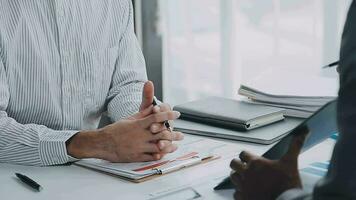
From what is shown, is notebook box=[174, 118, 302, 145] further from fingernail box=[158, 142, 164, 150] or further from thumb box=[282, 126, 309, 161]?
thumb box=[282, 126, 309, 161]

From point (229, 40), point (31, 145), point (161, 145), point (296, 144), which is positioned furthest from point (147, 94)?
point (229, 40)

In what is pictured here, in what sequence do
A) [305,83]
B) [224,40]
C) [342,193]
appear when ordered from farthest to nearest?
[224,40] < [305,83] < [342,193]

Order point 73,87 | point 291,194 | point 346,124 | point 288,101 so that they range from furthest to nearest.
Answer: point 73,87
point 288,101
point 291,194
point 346,124

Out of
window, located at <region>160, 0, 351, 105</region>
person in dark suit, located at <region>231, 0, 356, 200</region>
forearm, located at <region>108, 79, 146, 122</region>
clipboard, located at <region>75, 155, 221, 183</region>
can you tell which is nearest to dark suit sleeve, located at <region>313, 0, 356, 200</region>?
person in dark suit, located at <region>231, 0, 356, 200</region>

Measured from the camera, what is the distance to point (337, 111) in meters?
0.75

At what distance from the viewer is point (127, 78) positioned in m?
1.87

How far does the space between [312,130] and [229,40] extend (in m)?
1.93

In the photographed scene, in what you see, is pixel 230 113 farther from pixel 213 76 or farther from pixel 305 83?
pixel 213 76

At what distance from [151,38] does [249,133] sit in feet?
6.03

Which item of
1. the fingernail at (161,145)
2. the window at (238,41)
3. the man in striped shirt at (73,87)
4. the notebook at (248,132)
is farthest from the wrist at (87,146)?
the window at (238,41)

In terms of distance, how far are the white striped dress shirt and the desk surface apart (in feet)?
0.49

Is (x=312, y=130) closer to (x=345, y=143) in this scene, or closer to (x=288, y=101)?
(x=345, y=143)

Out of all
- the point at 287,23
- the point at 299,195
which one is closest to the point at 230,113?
the point at 299,195

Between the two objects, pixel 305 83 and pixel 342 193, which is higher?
pixel 342 193
